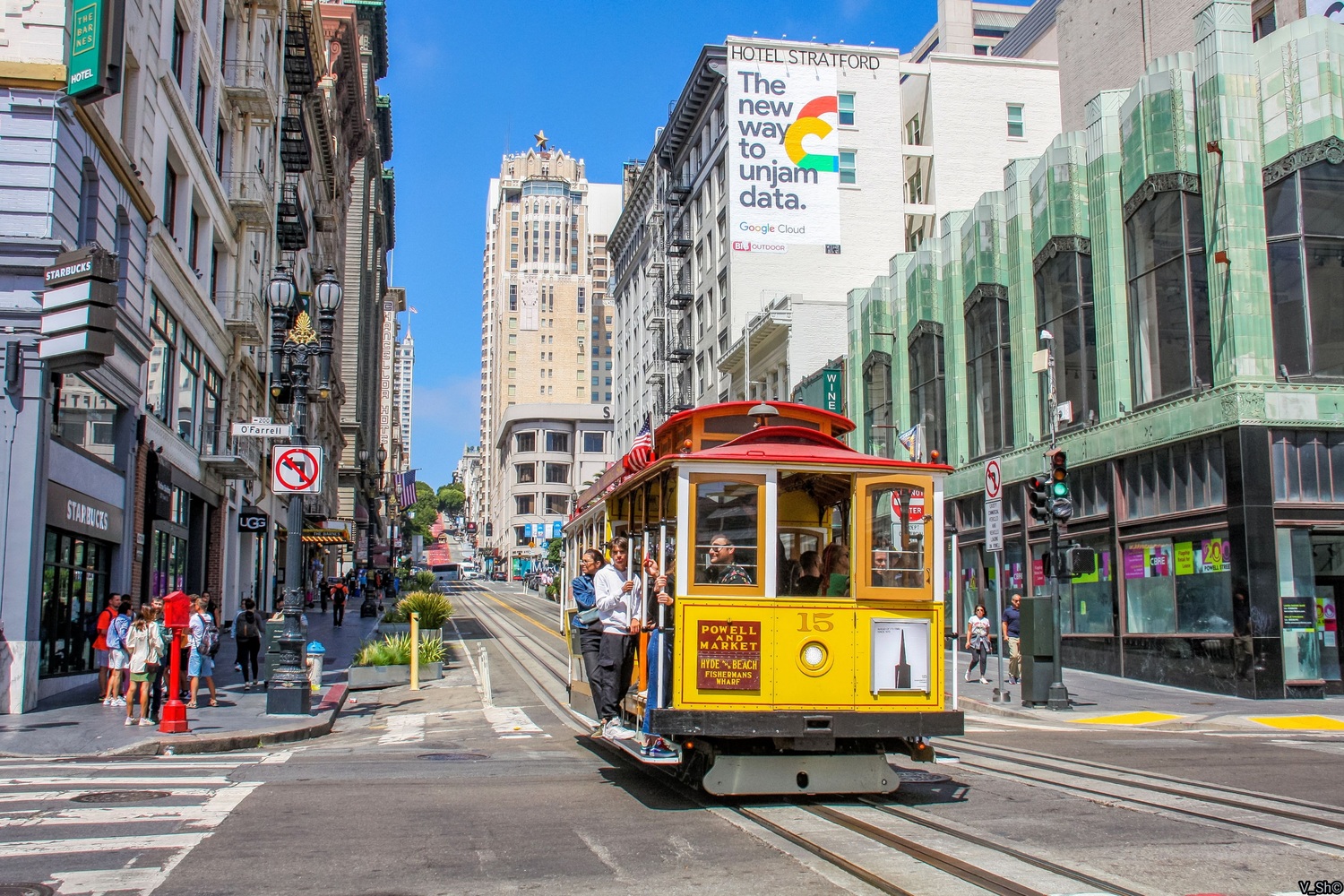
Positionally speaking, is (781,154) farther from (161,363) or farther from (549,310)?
(549,310)

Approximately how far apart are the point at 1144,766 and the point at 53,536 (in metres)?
16.2

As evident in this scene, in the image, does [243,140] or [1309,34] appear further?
[243,140]

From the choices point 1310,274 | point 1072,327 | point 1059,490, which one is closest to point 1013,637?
point 1059,490

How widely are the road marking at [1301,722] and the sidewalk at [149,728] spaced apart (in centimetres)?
1423

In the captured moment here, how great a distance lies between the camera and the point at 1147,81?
82.3ft

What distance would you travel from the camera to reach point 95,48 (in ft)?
56.9

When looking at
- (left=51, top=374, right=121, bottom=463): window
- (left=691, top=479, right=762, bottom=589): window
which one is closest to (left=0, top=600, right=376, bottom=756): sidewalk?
(left=51, top=374, right=121, bottom=463): window

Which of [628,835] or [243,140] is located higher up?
[243,140]

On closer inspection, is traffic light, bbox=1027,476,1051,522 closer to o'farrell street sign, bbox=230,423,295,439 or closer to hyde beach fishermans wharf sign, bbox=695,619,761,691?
hyde beach fishermans wharf sign, bbox=695,619,761,691

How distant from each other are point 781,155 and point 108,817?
152 feet

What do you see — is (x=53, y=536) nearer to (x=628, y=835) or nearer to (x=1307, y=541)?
(x=628, y=835)

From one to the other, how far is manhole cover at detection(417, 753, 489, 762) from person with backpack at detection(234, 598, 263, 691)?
29.5 feet

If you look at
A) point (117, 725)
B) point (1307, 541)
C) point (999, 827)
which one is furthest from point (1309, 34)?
point (117, 725)

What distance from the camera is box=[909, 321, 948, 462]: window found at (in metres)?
36.9
